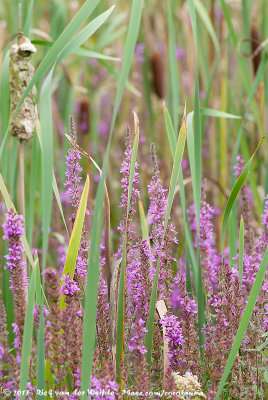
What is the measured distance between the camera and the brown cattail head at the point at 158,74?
3.69 metres

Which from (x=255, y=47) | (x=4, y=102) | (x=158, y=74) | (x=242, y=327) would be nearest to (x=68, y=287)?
(x=242, y=327)

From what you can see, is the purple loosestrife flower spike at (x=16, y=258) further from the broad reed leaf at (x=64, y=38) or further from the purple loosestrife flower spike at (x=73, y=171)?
the broad reed leaf at (x=64, y=38)

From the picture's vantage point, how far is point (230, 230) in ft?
6.23

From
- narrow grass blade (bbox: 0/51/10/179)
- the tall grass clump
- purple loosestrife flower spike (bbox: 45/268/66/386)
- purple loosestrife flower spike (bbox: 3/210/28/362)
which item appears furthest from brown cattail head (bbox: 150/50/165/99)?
purple loosestrife flower spike (bbox: 45/268/66/386)

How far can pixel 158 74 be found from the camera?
368cm

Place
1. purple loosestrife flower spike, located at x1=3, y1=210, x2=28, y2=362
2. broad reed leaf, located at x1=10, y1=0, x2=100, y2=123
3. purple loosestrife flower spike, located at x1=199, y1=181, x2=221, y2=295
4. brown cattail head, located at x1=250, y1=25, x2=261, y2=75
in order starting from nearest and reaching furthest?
purple loosestrife flower spike, located at x1=3, y1=210, x2=28, y2=362, broad reed leaf, located at x1=10, y1=0, x2=100, y2=123, purple loosestrife flower spike, located at x1=199, y1=181, x2=221, y2=295, brown cattail head, located at x1=250, y1=25, x2=261, y2=75

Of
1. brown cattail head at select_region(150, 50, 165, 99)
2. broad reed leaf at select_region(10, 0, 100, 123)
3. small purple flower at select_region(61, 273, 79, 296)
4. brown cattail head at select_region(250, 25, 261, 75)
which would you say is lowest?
small purple flower at select_region(61, 273, 79, 296)

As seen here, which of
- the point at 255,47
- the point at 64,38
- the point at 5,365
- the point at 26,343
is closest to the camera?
the point at 26,343

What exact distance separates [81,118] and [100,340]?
285cm

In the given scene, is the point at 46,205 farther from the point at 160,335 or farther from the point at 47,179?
the point at 160,335

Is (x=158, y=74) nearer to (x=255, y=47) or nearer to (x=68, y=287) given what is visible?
(x=255, y=47)

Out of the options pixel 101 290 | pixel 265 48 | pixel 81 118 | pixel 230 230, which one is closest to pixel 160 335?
pixel 101 290

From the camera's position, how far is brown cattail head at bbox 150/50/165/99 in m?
3.69

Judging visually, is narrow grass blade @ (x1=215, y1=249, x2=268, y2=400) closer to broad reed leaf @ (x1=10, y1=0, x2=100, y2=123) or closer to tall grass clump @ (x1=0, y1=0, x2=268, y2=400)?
tall grass clump @ (x1=0, y1=0, x2=268, y2=400)
